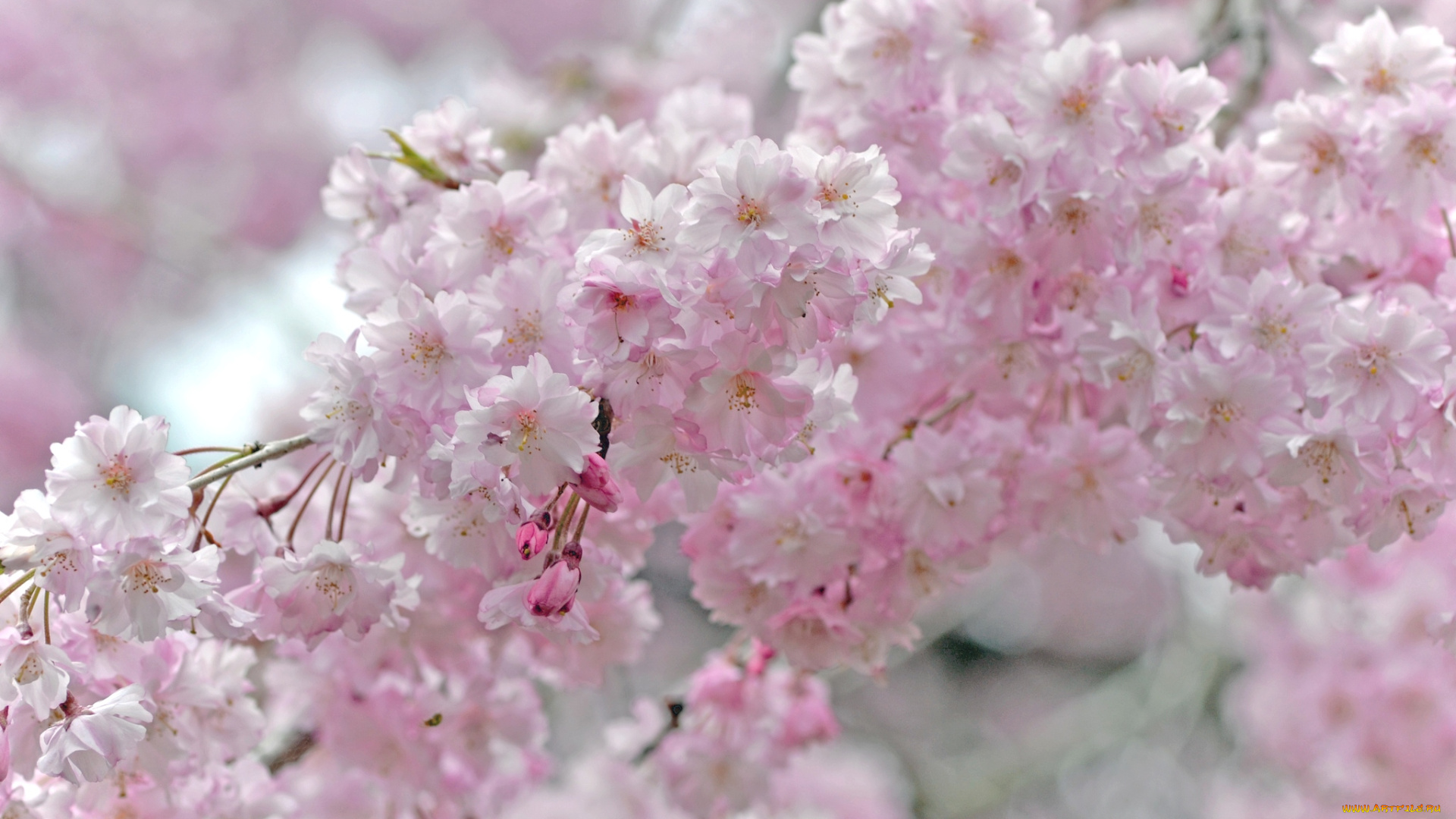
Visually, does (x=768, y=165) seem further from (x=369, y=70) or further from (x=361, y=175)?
(x=369, y=70)

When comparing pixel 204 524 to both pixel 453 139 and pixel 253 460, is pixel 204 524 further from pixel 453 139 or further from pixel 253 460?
pixel 453 139

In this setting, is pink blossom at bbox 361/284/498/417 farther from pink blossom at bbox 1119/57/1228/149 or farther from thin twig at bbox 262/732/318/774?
thin twig at bbox 262/732/318/774

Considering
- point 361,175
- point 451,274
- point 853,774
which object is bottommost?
point 853,774

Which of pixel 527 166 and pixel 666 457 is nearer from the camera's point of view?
pixel 666 457

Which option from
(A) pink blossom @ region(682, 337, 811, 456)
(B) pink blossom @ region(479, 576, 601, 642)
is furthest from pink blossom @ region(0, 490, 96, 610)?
(A) pink blossom @ region(682, 337, 811, 456)

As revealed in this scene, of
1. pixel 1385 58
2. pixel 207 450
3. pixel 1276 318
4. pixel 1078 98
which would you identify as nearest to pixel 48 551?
pixel 207 450

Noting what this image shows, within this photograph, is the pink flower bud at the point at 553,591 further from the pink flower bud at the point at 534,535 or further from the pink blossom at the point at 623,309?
the pink blossom at the point at 623,309

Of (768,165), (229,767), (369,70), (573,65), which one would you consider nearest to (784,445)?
(768,165)

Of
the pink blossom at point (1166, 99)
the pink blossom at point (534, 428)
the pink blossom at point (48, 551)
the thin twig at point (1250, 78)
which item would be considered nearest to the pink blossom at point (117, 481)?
the pink blossom at point (48, 551)

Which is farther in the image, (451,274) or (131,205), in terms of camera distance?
(131,205)
